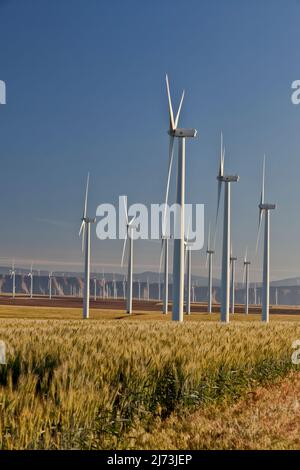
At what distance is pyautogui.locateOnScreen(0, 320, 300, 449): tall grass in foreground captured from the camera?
32.3ft

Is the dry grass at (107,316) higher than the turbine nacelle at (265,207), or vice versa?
the turbine nacelle at (265,207)

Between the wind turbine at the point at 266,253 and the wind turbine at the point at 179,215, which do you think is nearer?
the wind turbine at the point at 179,215

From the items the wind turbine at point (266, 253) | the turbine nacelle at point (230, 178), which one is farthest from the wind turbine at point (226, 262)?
the wind turbine at point (266, 253)

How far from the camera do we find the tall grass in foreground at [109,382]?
9844 millimetres

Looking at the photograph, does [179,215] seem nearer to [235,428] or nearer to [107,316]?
[235,428]

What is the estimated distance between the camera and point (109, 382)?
1195 centimetres

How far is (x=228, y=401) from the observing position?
50.9ft

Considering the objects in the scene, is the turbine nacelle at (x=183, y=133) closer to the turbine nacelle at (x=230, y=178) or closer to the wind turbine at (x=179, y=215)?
the wind turbine at (x=179, y=215)

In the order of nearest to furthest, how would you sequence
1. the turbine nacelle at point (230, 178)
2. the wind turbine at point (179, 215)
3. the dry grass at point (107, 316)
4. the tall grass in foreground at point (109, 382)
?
the tall grass in foreground at point (109, 382) → the wind turbine at point (179, 215) → the turbine nacelle at point (230, 178) → the dry grass at point (107, 316)

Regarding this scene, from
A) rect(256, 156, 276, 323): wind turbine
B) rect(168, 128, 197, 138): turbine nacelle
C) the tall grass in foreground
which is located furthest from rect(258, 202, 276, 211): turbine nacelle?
the tall grass in foreground

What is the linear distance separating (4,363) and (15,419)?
129 inches

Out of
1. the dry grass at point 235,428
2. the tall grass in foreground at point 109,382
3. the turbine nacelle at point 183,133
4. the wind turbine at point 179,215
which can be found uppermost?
the turbine nacelle at point 183,133
